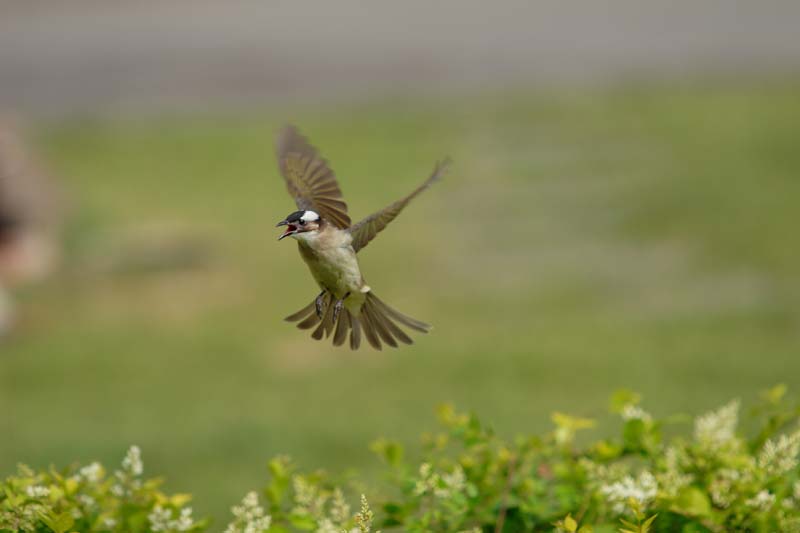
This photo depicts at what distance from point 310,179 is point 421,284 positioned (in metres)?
6.79

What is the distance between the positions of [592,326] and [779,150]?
3356mm

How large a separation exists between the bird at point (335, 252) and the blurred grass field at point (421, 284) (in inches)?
149

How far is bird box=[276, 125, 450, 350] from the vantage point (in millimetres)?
1932

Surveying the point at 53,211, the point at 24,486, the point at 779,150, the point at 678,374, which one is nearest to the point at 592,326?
the point at 678,374

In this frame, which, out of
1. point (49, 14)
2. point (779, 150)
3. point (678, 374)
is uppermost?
point (49, 14)

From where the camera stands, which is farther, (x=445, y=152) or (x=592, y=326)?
(x=445, y=152)

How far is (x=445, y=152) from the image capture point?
11.6 meters

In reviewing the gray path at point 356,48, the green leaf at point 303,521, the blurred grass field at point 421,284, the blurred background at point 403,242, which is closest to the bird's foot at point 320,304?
the green leaf at point 303,521

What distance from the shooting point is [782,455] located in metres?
2.54

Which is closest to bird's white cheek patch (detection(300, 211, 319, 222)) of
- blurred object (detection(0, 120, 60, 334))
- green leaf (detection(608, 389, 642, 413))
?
green leaf (detection(608, 389, 642, 413))

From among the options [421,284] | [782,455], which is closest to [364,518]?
[782,455]

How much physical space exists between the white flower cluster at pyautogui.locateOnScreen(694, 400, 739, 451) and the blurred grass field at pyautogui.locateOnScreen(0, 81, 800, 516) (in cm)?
350

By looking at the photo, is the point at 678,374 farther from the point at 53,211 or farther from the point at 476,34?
the point at 476,34

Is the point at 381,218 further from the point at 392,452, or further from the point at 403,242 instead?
the point at 403,242
